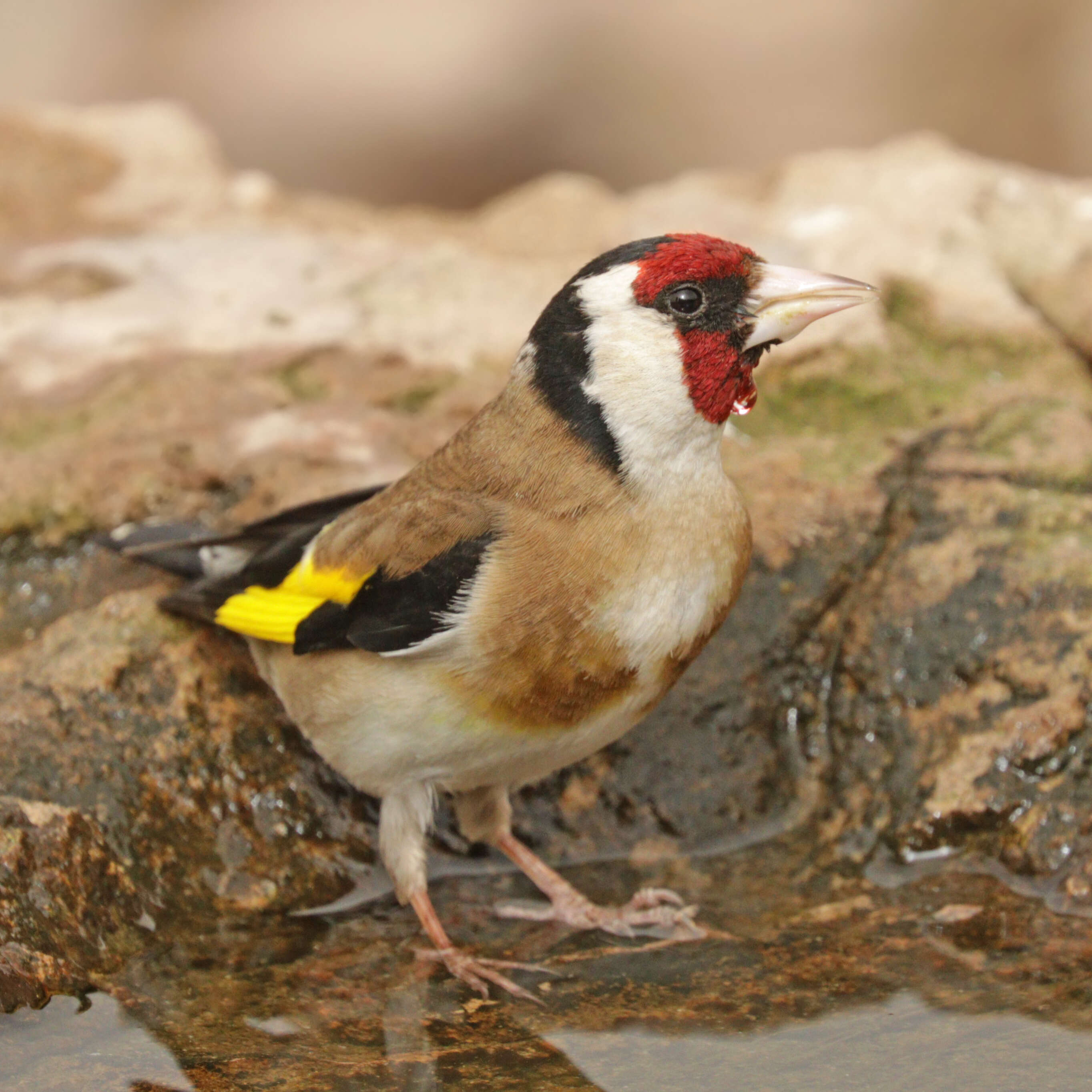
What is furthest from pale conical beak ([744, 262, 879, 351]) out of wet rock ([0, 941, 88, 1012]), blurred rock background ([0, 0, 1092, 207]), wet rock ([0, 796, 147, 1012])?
blurred rock background ([0, 0, 1092, 207])

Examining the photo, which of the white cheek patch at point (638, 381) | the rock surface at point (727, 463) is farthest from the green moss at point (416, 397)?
the white cheek patch at point (638, 381)

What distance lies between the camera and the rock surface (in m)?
4.01

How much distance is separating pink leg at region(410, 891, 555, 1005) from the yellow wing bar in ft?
2.75

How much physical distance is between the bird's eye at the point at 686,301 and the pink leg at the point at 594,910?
1.61 metres

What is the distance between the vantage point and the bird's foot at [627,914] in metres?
3.88

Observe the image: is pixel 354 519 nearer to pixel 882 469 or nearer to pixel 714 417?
pixel 714 417

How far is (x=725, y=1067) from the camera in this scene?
3117 mm

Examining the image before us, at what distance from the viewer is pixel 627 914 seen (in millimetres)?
3984

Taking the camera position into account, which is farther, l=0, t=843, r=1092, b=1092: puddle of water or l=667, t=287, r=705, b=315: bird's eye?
l=667, t=287, r=705, b=315: bird's eye

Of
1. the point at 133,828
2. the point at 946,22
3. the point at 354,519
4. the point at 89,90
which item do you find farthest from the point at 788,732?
the point at 89,90

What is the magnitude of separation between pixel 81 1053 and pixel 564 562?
160 cm

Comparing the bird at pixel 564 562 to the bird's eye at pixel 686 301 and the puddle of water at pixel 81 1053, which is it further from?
the puddle of water at pixel 81 1053

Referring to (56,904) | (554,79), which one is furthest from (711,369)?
(554,79)

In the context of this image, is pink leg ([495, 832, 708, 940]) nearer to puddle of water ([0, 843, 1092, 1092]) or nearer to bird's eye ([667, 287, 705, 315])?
puddle of water ([0, 843, 1092, 1092])
